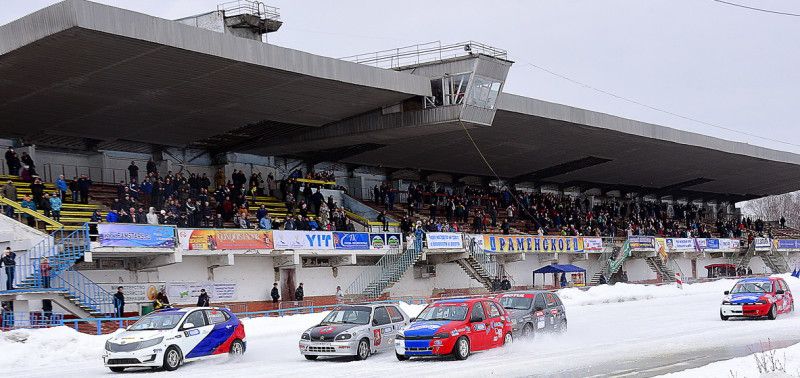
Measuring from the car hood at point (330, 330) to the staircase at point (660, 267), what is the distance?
4676cm

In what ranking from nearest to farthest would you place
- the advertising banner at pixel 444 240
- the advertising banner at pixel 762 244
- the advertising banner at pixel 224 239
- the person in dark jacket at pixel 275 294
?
the advertising banner at pixel 224 239
the person in dark jacket at pixel 275 294
the advertising banner at pixel 444 240
the advertising banner at pixel 762 244

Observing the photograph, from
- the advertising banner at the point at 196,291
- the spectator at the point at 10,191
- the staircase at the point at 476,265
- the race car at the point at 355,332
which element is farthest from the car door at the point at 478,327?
the staircase at the point at 476,265

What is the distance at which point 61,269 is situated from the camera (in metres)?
31.2

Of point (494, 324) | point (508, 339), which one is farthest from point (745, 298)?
point (494, 324)

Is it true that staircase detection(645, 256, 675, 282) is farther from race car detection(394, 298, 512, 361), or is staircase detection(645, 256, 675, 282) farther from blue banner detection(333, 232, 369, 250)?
race car detection(394, 298, 512, 361)

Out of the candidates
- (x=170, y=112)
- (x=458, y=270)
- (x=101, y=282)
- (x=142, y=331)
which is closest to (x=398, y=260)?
(x=458, y=270)

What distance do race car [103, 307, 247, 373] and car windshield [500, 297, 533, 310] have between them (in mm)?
7047

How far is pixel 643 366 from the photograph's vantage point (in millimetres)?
18641

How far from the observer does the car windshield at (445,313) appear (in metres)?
22.2


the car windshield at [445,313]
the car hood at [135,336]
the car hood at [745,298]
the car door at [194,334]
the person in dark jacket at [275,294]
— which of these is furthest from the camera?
the person in dark jacket at [275,294]

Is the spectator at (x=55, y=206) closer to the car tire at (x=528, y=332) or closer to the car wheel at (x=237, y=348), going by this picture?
the car wheel at (x=237, y=348)

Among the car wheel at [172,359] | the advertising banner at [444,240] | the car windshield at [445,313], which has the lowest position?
the car wheel at [172,359]

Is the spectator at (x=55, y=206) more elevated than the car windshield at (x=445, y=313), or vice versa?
the spectator at (x=55, y=206)

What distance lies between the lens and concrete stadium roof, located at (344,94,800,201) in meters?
52.7
